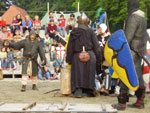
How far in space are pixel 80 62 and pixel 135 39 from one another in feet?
7.56

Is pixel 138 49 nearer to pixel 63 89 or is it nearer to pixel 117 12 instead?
pixel 63 89

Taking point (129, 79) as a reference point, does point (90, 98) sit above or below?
below

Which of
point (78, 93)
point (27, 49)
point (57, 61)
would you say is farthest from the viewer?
point (57, 61)

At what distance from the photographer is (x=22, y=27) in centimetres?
1866

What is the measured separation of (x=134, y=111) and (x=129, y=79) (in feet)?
1.70

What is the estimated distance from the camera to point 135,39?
21.1ft

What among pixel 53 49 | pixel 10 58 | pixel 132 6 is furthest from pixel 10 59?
pixel 132 6

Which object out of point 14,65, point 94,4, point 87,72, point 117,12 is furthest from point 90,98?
point 94,4

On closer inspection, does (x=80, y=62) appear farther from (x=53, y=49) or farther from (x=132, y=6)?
(x=53, y=49)

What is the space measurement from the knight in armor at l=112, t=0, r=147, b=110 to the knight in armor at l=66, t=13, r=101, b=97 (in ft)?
6.91

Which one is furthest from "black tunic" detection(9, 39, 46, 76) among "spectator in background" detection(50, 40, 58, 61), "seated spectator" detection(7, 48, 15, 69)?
"seated spectator" detection(7, 48, 15, 69)

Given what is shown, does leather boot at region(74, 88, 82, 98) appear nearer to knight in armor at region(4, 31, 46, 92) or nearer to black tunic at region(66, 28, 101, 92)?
black tunic at region(66, 28, 101, 92)

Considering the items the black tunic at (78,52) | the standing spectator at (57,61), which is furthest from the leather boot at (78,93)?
the standing spectator at (57,61)

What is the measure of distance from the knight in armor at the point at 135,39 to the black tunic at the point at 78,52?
2110 millimetres
